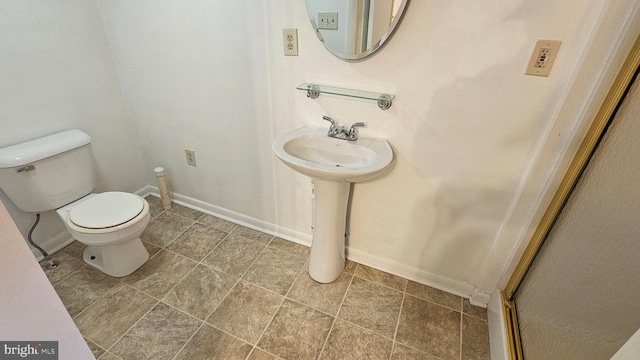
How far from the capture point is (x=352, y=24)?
1229mm

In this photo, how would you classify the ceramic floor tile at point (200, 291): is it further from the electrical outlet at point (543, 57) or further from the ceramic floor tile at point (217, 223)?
the electrical outlet at point (543, 57)

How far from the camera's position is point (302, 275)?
66.0 inches

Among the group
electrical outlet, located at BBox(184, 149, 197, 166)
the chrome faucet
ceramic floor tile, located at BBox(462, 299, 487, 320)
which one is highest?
the chrome faucet

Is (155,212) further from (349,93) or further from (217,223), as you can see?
(349,93)

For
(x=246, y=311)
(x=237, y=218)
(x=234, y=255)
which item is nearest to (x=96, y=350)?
(x=246, y=311)

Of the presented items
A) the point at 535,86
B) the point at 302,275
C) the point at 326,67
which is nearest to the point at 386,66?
the point at 326,67

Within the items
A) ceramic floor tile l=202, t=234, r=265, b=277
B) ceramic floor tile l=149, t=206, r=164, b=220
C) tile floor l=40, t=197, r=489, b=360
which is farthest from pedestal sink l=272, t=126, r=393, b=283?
ceramic floor tile l=149, t=206, r=164, b=220

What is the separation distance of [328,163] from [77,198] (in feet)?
4.81

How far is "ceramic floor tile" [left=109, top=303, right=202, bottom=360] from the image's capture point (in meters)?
1.27

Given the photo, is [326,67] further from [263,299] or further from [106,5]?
[106,5]

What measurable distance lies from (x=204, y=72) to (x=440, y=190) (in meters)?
1.40

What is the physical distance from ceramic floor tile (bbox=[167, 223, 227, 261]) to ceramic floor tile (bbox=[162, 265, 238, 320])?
136mm

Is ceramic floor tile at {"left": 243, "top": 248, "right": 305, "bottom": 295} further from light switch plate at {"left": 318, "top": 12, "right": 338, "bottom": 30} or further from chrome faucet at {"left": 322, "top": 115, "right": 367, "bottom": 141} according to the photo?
light switch plate at {"left": 318, "top": 12, "right": 338, "bottom": 30}

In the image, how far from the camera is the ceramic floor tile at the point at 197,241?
1.82 m
